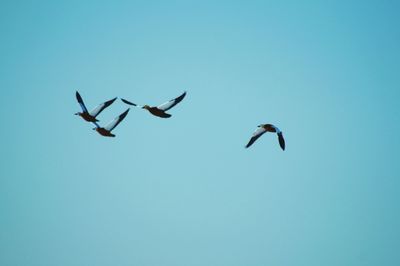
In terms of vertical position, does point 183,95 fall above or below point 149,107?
above

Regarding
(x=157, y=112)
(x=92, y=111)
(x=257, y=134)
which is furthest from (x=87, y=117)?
(x=257, y=134)

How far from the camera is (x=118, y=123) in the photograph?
19.7 metres

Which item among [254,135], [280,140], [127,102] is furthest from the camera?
[254,135]

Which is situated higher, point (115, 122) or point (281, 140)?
point (281, 140)

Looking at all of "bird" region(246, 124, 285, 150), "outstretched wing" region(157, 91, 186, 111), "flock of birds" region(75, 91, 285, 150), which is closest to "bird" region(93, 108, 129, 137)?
"flock of birds" region(75, 91, 285, 150)

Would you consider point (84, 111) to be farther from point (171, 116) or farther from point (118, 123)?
point (171, 116)

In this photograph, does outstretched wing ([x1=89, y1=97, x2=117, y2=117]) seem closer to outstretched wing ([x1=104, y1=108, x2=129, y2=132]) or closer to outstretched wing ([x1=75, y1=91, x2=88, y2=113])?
outstretched wing ([x1=75, y1=91, x2=88, y2=113])

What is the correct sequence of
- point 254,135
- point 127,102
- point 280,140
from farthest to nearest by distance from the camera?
point 254,135, point 280,140, point 127,102

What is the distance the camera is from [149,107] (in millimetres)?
18891

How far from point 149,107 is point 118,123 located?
7.08 feet

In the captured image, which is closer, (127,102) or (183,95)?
(127,102)

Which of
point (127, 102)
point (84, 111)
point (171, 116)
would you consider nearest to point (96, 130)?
point (84, 111)

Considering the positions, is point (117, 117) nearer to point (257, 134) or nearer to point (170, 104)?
point (170, 104)

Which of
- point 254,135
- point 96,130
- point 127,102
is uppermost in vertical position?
point 254,135
